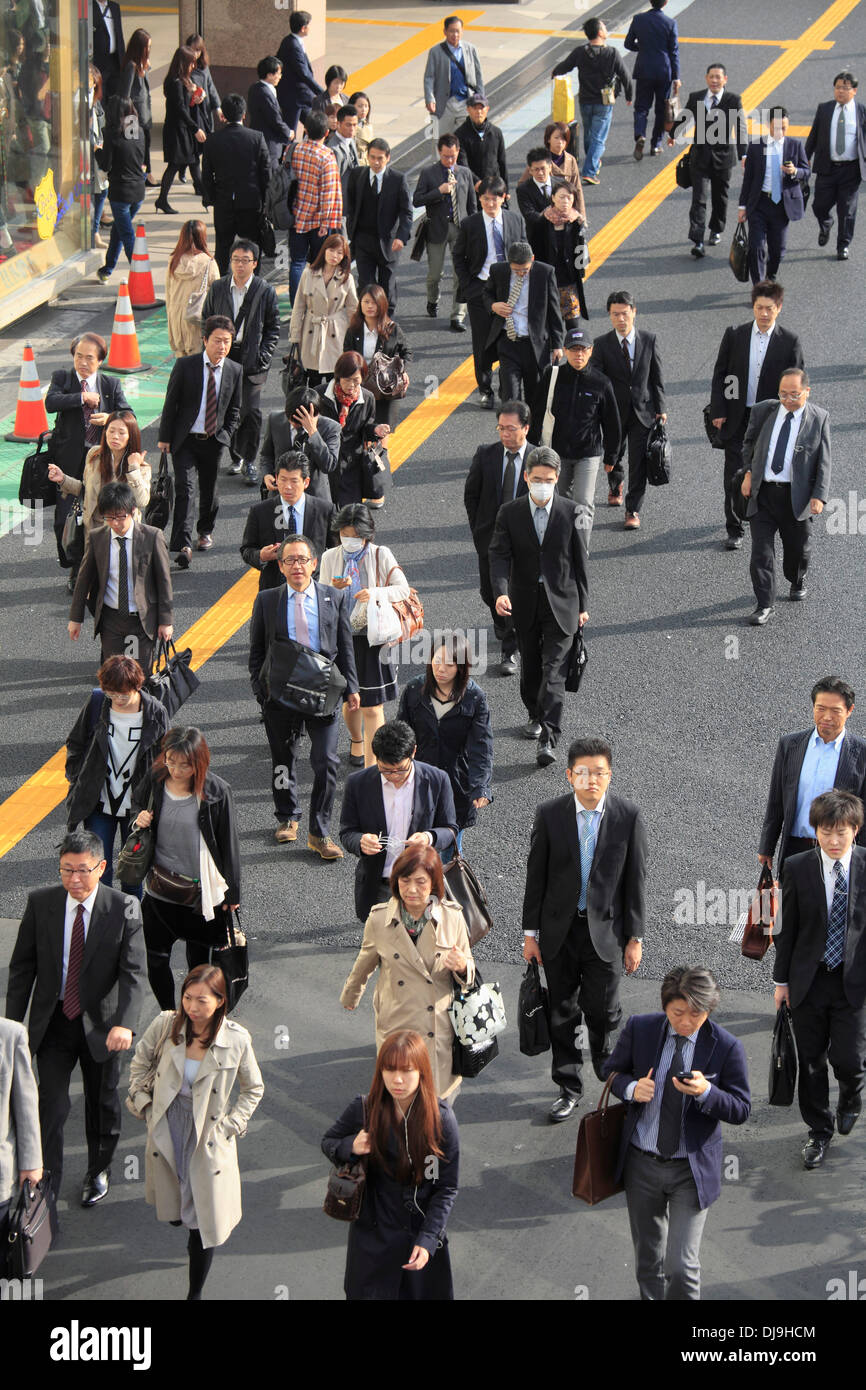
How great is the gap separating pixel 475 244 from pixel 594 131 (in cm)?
647

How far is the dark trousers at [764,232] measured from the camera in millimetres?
18328

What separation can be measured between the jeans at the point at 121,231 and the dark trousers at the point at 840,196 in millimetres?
6575

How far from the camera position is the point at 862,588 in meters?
14.1

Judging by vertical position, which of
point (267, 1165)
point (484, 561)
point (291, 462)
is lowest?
point (267, 1165)

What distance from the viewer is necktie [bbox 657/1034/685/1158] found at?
7453mm

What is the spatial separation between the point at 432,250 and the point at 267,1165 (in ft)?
37.8

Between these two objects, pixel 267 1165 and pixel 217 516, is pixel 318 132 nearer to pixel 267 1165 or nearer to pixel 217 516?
pixel 217 516

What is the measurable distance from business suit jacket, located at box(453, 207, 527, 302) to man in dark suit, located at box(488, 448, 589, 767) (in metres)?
5.00

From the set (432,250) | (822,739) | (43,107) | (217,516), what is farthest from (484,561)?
(43,107)

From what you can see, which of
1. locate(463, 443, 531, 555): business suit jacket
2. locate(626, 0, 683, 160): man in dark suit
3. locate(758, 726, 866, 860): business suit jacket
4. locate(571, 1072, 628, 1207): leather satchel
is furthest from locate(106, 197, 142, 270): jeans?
locate(571, 1072, 628, 1207): leather satchel

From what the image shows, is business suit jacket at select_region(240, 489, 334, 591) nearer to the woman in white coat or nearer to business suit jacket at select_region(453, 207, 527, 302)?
the woman in white coat

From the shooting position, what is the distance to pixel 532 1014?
8758 mm

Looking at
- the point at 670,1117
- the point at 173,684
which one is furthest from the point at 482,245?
the point at 670,1117

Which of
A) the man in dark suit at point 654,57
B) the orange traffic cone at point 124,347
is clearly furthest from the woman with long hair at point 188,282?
the man in dark suit at point 654,57
